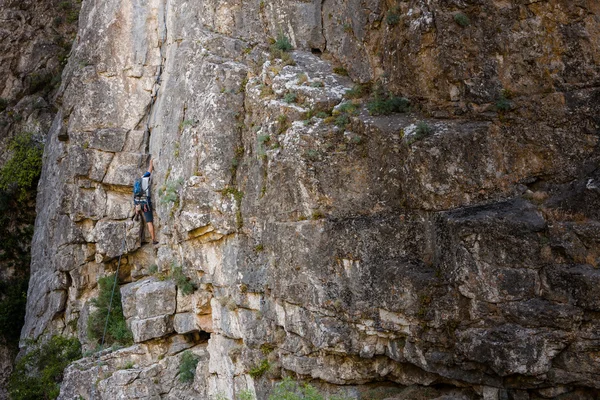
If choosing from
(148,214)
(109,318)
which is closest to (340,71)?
(148,214)

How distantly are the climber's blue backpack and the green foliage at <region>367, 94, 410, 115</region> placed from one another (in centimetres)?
925

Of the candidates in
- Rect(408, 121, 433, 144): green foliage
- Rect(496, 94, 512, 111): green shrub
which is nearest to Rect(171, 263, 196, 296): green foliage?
Rect(408, 121, 433, 144): green foliage

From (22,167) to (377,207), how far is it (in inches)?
706

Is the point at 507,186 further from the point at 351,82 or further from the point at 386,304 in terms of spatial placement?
the point at 351,82

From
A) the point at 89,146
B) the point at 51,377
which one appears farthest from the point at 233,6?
the point at 51,377

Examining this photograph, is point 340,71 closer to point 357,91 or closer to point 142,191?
point 357,91

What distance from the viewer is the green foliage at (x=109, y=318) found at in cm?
2077

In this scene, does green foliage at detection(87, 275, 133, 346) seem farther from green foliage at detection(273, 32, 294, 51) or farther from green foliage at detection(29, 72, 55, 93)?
green foliage at detection(29, 72, 55, 93)

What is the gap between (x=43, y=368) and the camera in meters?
22.1

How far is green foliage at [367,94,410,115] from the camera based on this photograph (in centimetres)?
1384

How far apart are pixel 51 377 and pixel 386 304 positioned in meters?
13.2

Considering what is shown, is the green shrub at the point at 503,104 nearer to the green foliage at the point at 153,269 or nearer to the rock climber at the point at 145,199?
the rock climber at the point at 145,199

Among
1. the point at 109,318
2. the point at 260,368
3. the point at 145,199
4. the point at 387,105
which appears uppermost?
the point at 387,105

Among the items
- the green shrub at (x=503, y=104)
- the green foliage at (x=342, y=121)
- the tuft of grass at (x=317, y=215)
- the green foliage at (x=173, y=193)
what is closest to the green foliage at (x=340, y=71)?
the green foliage at (x=342, y=121)
